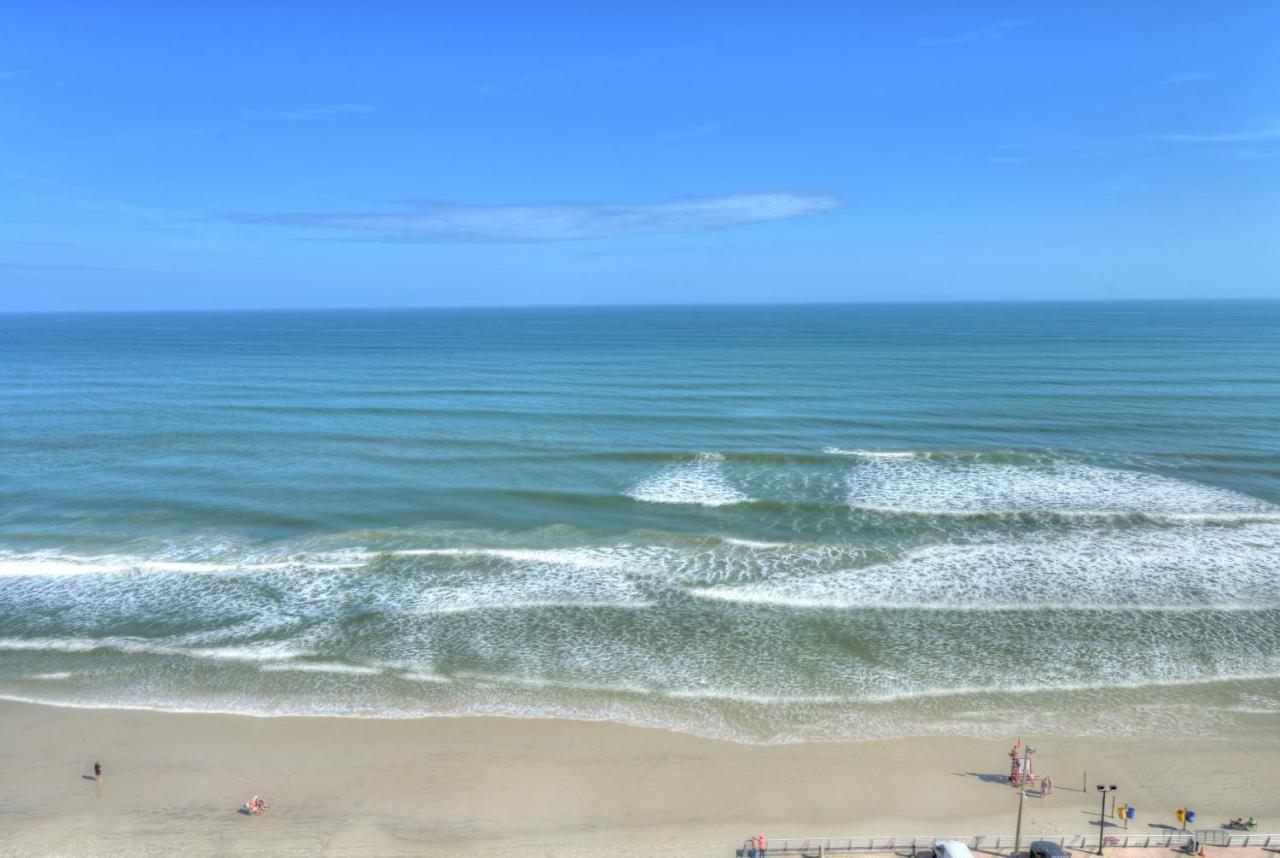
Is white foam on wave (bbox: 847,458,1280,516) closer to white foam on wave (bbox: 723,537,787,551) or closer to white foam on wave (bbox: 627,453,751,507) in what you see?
white foam on wave (bbox: 723,537,787,551)

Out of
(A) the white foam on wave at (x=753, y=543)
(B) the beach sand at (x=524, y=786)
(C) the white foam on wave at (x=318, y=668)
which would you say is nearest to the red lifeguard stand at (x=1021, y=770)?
(B) the beach sand at (x=524, y=786)

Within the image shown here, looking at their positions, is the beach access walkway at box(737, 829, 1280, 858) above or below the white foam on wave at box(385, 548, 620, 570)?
below

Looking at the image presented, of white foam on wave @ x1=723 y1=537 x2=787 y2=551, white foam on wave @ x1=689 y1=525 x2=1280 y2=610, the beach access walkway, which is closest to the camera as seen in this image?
the beach access walkway

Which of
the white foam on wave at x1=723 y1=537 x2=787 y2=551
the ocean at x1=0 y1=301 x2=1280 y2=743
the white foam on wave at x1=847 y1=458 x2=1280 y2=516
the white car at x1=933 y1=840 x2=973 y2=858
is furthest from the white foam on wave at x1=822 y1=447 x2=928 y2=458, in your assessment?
the white car at x1=933 y1=840 x2=973 y2=858

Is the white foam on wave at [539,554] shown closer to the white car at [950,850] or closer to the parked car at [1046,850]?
the white car at [950,850]

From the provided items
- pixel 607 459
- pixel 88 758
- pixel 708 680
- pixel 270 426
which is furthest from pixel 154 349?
pixel 708 680

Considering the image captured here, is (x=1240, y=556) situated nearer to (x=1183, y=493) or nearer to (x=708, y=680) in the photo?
(x=1183, y=493)
